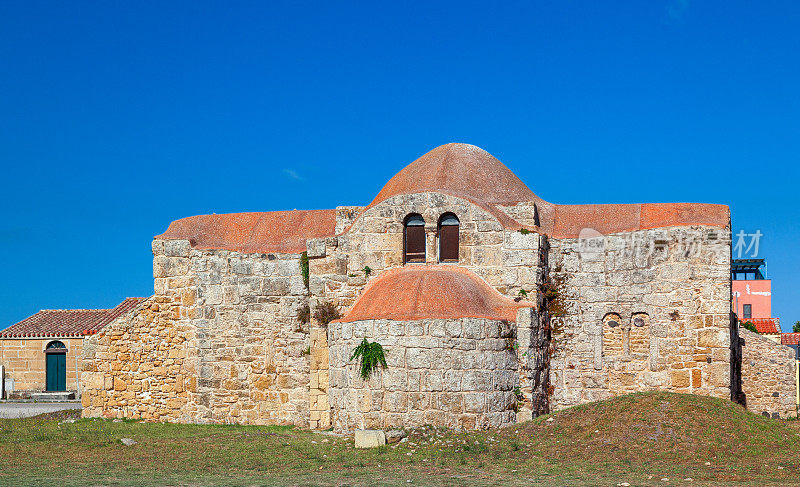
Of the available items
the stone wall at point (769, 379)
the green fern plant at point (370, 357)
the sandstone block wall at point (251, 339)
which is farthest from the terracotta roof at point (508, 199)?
the green fern plant at point (370, 357)

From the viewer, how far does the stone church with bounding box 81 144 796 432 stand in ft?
51.9

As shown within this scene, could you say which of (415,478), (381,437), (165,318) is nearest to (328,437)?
(381,437)

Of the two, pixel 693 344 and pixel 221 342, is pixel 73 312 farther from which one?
pixel 693 344

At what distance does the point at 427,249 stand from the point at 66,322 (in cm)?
2103

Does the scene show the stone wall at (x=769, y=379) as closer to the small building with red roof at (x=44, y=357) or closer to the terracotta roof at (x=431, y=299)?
the terracotta roof at (x=431, y=299)

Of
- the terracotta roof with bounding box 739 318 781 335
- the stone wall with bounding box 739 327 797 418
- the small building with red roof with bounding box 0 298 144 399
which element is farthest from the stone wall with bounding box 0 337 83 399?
the terracotta roof with bounding box 739 318 781 335

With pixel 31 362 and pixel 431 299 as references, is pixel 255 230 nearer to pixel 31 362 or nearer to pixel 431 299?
pixel 431 299

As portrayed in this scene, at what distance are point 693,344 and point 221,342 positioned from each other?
37.5 feet

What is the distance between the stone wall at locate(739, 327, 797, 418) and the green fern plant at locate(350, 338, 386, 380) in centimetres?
1034

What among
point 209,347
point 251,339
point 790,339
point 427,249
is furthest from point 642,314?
point 790,339

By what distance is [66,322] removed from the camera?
32.7 metres

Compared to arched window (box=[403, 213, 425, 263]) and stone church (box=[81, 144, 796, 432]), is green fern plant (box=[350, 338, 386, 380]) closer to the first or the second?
stone church (box=[81, 144, 796, 432])

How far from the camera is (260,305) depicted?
19.5 m

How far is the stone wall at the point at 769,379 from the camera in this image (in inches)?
779
